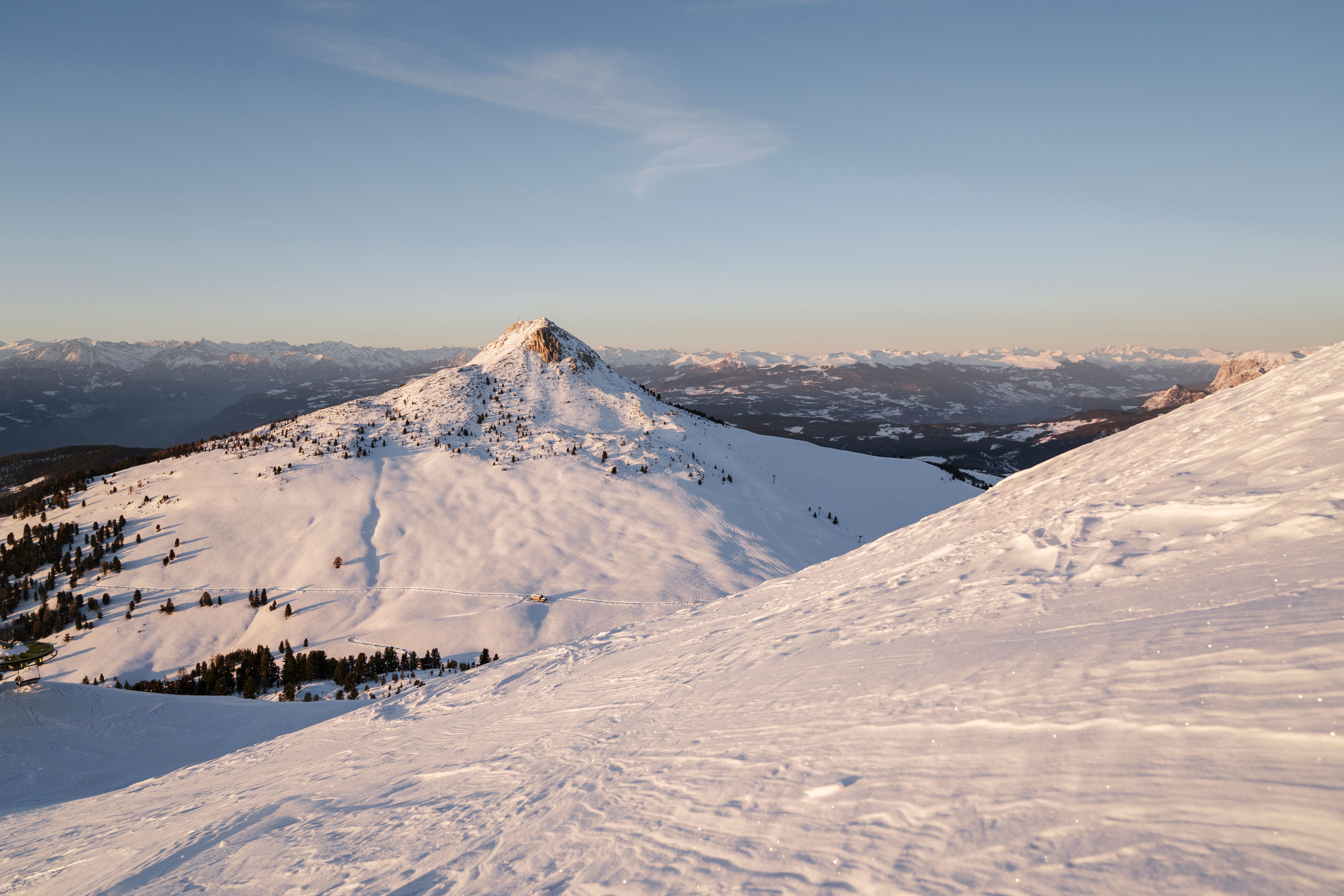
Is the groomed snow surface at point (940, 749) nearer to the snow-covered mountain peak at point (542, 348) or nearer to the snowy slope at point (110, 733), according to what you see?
the snowy slope at point (110, 733)

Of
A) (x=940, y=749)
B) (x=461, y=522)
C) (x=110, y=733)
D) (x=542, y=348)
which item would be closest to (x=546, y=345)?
(x=542, y=348)

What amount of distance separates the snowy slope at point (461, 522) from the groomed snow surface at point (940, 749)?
52.6 feet

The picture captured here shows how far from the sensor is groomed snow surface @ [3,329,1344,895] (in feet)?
9.36

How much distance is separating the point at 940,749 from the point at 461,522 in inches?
1271

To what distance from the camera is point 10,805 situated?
385 inches

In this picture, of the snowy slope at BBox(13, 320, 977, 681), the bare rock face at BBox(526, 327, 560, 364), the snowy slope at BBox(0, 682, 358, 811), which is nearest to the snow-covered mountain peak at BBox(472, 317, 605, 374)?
the bare rock face at BBox(526, 327, 560, 364)

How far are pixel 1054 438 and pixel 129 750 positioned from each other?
8415 inches

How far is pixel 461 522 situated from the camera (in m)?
32.6

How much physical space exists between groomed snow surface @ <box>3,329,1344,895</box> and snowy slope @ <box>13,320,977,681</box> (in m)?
16.0

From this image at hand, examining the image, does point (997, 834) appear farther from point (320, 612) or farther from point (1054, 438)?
point (1054, 438)

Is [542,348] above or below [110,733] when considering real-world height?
above

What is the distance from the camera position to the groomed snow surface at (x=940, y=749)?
2854 millimetres

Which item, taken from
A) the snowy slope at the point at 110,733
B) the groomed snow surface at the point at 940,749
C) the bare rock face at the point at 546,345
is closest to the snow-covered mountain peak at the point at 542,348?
the bare rock face at the point at 546,345

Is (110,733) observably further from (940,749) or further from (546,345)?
(546,345)
